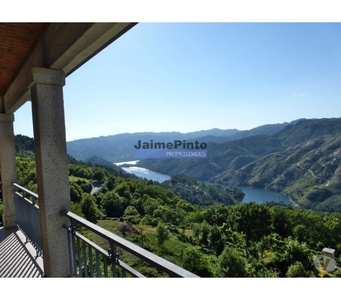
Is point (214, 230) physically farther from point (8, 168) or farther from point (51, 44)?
point (51, 44)

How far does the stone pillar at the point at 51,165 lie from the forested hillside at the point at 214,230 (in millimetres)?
32315

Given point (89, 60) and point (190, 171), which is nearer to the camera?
point (89, 60)

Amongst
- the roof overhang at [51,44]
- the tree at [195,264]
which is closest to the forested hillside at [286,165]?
the tree at [195,264]

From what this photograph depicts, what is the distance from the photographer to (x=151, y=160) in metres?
134

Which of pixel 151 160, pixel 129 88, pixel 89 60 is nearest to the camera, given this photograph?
pixel 89 60

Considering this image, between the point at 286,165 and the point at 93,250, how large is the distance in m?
97.2

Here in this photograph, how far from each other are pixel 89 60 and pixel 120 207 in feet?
167

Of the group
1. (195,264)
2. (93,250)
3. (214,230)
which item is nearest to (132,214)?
(214,230)

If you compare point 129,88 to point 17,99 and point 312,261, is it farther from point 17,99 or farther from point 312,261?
point 17,99

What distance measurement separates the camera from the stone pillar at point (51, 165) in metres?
2.24

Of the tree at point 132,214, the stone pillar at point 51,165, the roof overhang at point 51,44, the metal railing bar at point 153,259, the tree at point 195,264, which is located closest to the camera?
the metal railing bar at point 153,259

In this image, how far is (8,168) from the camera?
4320 mm

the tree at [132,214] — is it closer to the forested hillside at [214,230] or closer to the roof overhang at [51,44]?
the forested hillside at [214,230]
